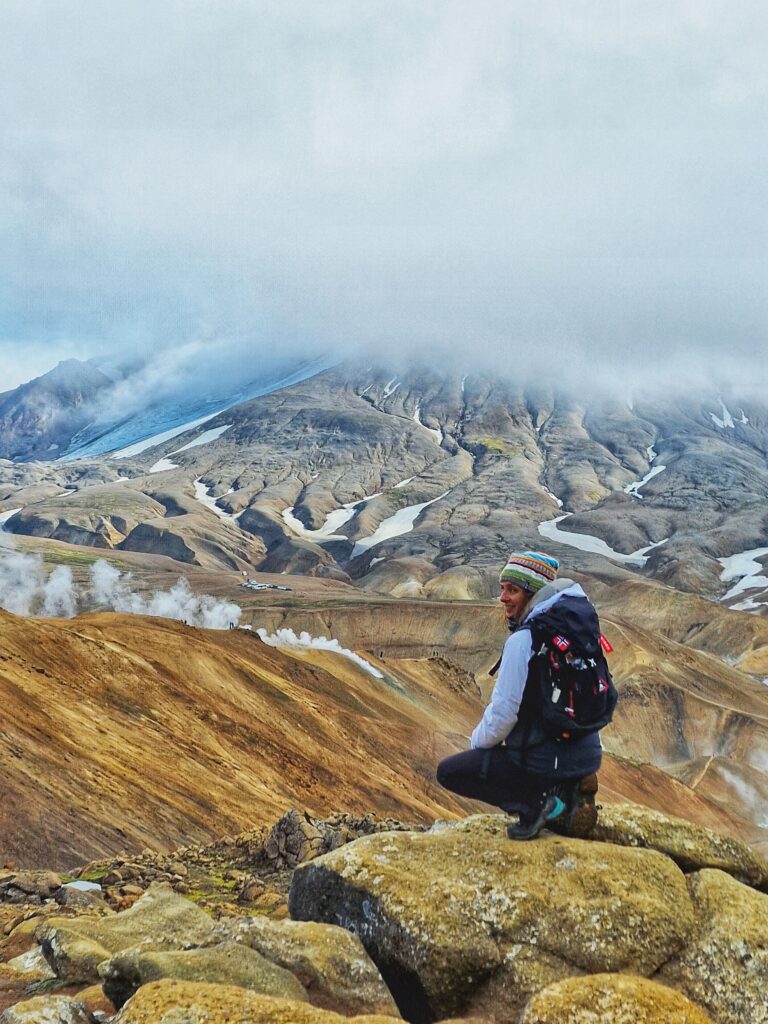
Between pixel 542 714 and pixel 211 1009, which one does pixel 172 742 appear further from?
pixel 211 1009

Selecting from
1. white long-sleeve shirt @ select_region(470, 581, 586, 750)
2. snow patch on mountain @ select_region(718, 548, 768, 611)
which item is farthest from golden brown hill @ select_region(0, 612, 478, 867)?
snow patch on mountain @ select_region(718, 548, 768, 611)

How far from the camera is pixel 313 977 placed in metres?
5.96

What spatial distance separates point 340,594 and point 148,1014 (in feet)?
479

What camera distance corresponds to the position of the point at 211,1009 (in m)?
4.77

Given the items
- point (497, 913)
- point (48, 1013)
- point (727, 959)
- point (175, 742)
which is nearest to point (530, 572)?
point (497, 913)

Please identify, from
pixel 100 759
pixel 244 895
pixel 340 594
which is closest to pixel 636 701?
pixel 340 594

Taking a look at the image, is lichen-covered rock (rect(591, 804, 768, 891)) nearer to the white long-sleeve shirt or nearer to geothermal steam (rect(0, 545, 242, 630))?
the white long-sleeve shirt

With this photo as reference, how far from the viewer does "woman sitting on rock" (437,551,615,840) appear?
6.48m

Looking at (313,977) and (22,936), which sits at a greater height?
(313,977)

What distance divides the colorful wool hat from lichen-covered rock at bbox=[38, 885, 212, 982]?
4340 mm

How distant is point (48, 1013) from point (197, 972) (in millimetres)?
1044

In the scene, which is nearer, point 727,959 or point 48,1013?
point 48,1013

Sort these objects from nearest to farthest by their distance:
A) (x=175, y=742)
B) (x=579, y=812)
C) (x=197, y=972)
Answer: (x=197, y=972) → (x=579, y=812) → (x=175, y=742)

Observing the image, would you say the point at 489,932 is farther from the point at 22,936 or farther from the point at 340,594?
the point at 340,594
